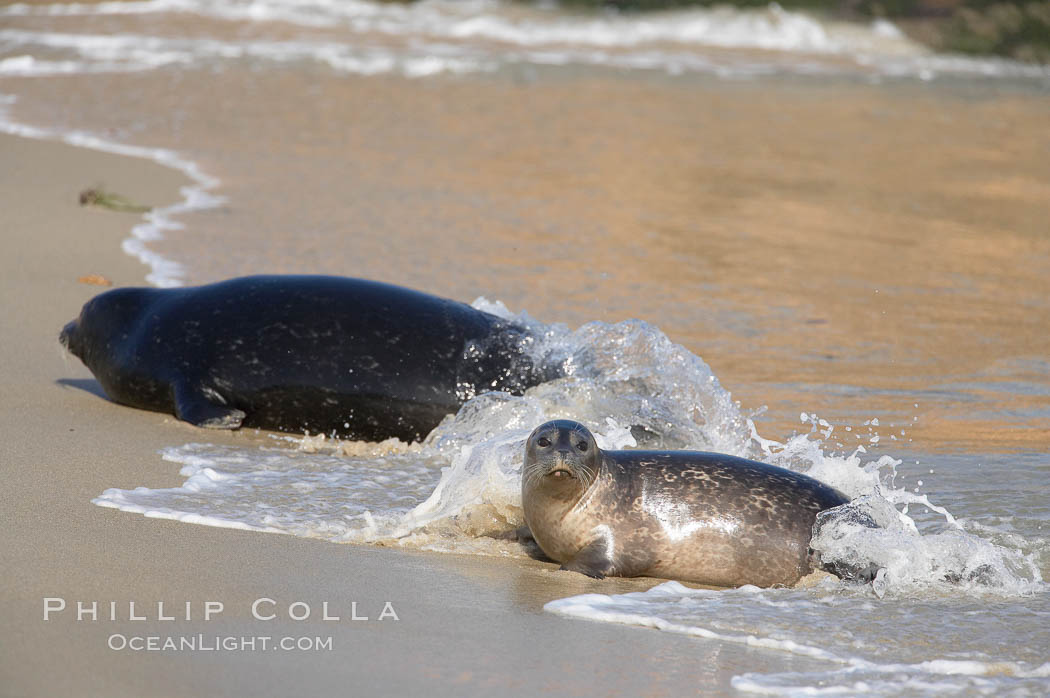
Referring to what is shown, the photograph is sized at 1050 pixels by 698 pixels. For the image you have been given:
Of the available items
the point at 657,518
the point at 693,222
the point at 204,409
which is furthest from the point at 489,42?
the point at 657,518

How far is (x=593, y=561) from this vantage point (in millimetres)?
4207

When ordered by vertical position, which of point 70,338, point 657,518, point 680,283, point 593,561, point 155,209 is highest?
point 155,209

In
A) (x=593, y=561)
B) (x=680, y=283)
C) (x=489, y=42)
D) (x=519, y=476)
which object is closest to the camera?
(x=593, y=561)

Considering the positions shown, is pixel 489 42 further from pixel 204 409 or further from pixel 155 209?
pixel 204 409

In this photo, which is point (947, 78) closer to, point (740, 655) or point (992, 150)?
point (992, 150)

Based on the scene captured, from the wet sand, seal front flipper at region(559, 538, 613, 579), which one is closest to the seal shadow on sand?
the wet sand

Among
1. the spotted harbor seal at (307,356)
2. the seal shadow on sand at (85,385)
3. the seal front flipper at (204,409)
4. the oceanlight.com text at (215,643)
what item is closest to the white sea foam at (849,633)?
the oceanlight.com text at (215,643)

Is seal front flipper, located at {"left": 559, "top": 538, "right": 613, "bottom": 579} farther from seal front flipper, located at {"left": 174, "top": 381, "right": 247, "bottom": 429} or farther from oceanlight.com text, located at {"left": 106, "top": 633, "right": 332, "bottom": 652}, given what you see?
seal front flipper, located at {"left": 174, "top": 381, "right": 247, "bottom": 429}

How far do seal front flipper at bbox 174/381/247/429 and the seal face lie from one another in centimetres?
160

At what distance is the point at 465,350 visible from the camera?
5.71 m

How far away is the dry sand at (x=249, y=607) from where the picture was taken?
10.1 ft

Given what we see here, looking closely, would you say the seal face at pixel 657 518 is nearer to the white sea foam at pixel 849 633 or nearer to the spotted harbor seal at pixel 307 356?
the white sea foam at pixel 849 633

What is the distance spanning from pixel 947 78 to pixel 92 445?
88.4ft

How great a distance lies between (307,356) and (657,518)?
1.96 m
